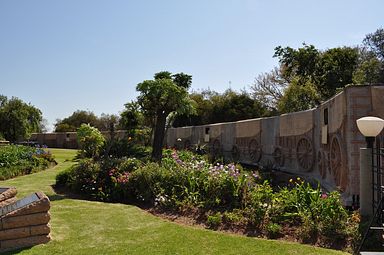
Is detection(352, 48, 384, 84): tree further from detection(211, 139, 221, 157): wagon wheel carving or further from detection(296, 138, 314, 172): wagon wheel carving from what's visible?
detection(296, 138, 314, 172): wagon wheel carving

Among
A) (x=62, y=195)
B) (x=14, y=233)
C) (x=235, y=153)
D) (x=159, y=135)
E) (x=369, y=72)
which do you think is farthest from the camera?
(x=369, y=72)

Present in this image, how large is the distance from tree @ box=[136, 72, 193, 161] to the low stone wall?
729 centimetres

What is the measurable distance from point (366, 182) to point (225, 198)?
2.51 metres

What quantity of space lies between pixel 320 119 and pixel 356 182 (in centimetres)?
268

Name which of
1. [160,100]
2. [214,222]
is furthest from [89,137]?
[214,222]

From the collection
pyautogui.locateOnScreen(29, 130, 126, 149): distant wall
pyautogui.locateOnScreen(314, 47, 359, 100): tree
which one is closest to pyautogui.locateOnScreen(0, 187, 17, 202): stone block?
pyautogui.locateOnScreen(314, 47, 359, 100): tree

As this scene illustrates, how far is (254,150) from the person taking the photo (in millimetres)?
14078

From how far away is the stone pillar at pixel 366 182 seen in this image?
18.4ft

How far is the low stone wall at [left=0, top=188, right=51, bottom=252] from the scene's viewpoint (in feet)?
17.5

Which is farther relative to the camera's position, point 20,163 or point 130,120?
point 130,120

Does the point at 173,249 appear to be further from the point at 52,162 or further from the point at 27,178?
the point at 52,162

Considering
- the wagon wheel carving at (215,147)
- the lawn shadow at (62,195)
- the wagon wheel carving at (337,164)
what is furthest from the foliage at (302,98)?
the lawn shadow at (62,195)

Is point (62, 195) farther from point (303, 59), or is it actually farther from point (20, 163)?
point (303, 59)

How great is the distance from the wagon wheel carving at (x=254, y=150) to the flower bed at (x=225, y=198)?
376cm
